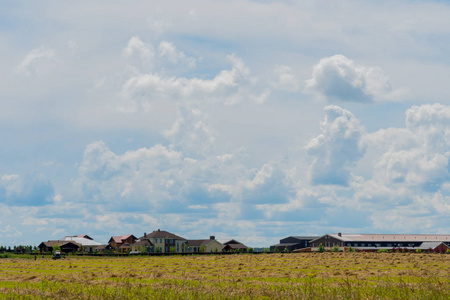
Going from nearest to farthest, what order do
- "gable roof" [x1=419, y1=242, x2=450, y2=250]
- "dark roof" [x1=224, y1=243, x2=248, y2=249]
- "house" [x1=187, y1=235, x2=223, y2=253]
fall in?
"gable roof" [x1=419, y1=242, x2=450, y2=250]
"house" [x1=187, y1=235, x2=223, y2=253]
"dark roof" [x1=224, y1=243, x2=248, y2=249]

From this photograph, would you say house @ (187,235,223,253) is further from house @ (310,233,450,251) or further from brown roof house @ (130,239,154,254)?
house @ (310,233,450,251)

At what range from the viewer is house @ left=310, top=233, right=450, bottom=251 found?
164m

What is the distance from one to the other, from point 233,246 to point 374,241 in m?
51.2

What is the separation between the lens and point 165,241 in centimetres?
16688

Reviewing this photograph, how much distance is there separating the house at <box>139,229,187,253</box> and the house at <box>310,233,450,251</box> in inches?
1896

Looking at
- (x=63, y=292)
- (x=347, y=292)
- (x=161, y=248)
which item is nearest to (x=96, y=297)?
(x=63, y=292)

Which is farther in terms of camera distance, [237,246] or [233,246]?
[237,246]

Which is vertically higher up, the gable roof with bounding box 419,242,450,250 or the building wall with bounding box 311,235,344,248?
the building wall with bounding box 311,235,344,248

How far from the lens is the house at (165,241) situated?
166 m

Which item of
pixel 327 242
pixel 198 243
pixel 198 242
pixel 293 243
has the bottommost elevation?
pixel 293 243

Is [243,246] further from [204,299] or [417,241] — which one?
[204,299]

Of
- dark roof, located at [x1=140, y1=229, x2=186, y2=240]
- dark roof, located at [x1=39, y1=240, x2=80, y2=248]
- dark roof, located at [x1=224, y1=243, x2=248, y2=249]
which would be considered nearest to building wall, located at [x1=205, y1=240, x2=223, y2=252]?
dark roof, located at [x1=224, y1=243, x2=248, y2=249]

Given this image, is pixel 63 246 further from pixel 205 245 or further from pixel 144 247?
pixel 205 245

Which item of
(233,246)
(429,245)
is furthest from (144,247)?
(429,245)
